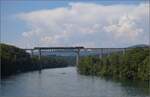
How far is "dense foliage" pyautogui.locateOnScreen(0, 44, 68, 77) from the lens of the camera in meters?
52.0

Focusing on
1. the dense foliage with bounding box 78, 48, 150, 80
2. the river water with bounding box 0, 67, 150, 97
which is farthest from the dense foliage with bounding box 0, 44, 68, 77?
the river water with bounding box 0, 67, 150, 97

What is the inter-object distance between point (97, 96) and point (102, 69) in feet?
96.3

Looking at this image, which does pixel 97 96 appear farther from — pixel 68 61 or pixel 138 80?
pixel 68 61

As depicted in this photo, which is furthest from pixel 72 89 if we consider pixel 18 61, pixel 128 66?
pixel 18 61

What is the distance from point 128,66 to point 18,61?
20.9 metres

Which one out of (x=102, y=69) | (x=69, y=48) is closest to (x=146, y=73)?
(x=102, y=69)

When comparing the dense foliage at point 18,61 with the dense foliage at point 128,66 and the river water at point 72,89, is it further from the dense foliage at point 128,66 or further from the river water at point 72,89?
the river water at point 72,89

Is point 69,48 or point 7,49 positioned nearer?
point 7,49

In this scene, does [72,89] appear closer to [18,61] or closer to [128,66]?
[128,66]

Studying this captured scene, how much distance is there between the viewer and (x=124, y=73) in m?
47.2

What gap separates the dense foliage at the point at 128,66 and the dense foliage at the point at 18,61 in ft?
35.5

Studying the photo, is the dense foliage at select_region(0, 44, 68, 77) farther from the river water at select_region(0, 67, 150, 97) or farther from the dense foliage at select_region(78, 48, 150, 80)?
the river water at select_region(0, 67, 150, 97)

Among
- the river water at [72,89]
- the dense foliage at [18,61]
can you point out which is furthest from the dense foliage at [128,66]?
the dense foliage at [18,61]

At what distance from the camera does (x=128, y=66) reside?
155ft
